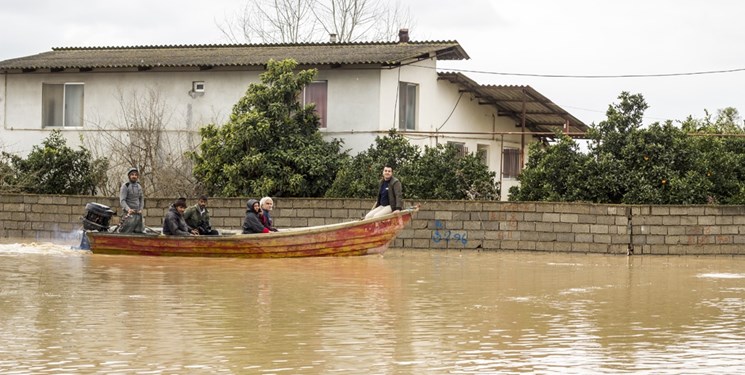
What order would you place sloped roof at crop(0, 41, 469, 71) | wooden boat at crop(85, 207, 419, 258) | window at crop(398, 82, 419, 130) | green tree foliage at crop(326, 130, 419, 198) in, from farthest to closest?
window at crop(398, 82, 419, 130)
sloped roof at crop(0, 41, 469, 71)
green tree foliage at crop(326, 130, 419, 198)
wooden boat at crop(85, 207, 419, 258)

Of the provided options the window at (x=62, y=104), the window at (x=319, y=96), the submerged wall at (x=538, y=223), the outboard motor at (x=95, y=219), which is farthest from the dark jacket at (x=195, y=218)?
the window at (x=62, y=104)

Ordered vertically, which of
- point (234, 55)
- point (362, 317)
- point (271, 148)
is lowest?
point (362, 317)

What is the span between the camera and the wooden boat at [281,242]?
2420 cm

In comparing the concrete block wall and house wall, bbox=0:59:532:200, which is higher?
house wall, bbox=0:59:532:200

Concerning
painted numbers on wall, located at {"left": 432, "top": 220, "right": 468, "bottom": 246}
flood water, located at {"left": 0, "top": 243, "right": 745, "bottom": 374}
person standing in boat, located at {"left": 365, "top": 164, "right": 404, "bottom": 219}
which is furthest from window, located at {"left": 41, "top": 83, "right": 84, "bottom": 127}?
person standing in boat, located at {"left": 365, "top": 164, "right": 404, "bottom": 219}

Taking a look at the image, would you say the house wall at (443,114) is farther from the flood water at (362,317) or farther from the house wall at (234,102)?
the flood water at (362,317)

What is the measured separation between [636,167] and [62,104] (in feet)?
57.2

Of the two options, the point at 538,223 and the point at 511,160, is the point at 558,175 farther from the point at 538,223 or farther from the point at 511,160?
the point at 511,160

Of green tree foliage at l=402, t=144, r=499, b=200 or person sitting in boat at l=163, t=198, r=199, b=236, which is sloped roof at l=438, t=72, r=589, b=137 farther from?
person sitting in boat at l=163, t=198, r=199, b=236

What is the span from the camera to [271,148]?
3209 cm

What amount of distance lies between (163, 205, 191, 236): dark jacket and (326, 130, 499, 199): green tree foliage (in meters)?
6.44

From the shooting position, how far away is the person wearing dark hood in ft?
81.9

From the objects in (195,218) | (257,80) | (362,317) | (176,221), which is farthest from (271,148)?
(362,317)

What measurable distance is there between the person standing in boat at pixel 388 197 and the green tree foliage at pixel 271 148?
6473 millimetres
